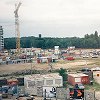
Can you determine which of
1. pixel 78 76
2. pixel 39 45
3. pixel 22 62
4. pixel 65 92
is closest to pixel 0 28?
pixel 39 45

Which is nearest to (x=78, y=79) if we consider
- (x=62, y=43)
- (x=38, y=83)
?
(x=38, y=83)

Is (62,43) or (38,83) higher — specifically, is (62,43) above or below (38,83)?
above

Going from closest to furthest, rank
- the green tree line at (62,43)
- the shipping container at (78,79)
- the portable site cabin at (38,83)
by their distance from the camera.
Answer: the portable site cabin at (38,83), the shipping container at (78,79), the green tree line at (62,43)

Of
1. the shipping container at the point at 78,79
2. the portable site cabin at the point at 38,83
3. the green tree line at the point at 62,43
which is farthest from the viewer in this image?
the green tree line at the point at 62,43

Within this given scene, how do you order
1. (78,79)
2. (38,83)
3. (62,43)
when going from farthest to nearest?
(62,43), (78,79), (38,83)

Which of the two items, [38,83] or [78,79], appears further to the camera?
[78,79]

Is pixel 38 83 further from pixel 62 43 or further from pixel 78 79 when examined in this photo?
pixel 62 43

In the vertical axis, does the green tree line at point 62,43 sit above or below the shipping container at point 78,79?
above

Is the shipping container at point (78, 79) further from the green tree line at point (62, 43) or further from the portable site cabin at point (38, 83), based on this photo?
the green tree line at point (62, 43)

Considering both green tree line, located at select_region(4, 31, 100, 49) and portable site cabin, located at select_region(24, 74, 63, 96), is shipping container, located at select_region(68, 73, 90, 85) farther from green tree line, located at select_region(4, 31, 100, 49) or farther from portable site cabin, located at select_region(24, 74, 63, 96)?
green tree line, located at select_region(4, 31, 100, 49)

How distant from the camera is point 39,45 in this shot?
93.5 meters

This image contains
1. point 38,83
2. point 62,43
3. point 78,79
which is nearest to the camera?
point 38,83

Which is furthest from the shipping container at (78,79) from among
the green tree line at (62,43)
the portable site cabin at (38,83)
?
the green tree line at (62,43)

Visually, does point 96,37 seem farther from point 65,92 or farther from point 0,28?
point 65,92
